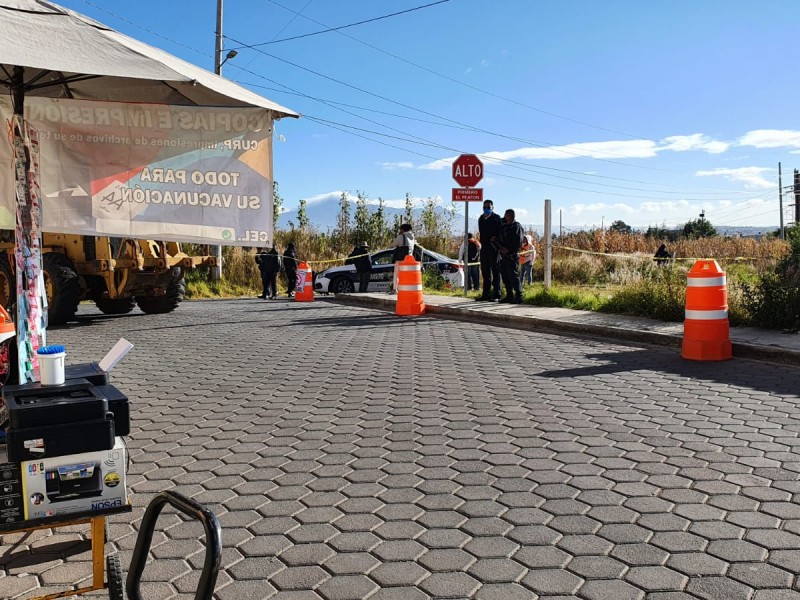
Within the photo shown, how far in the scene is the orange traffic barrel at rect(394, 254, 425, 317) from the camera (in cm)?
1435

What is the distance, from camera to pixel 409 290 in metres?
14.6

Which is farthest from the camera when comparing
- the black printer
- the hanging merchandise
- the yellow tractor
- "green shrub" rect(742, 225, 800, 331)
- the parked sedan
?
the parked sedan

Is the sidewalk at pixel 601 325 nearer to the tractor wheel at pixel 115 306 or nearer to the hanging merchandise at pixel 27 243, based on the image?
the tractor wheel at pixel 115 306

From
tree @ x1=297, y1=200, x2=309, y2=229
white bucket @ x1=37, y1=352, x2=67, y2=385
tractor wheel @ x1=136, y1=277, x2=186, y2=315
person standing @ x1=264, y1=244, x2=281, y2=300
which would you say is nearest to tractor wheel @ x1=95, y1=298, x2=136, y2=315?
tractor wheel @ x1=136, y1=277, x2=186, y2=315

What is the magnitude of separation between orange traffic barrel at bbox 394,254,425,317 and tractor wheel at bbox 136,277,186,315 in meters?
4.67

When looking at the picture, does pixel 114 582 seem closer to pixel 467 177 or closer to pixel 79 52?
pixel 79 52

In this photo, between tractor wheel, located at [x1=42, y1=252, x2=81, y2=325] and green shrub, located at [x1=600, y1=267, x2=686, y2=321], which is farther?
tractor wheel, located at [x1=42, y1=252, x2=81, y2=325]

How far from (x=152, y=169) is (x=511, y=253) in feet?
35.4

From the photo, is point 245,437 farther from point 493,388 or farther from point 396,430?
point 493,388

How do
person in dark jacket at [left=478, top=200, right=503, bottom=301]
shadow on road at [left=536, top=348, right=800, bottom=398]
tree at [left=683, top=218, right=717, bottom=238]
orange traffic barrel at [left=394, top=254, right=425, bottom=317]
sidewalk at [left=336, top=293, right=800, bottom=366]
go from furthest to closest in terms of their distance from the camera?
tree at [left=683, top=218, right=717, bottom=238], person in dark jacket at [left=478, top=200, right=503, bottom=301], orange traffic barrel at [left=394, top=254, right=425, bottom=317], sidewalk at [left=336, top=293, right=800, bottom=366], shadow on road at [left=536, top=348, right=800, bottom=398]

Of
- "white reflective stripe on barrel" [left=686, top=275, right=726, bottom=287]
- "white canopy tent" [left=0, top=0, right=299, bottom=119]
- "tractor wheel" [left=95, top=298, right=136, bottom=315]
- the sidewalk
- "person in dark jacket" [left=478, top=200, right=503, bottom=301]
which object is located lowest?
the sidewalk

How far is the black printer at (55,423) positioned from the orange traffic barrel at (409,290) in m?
11.2

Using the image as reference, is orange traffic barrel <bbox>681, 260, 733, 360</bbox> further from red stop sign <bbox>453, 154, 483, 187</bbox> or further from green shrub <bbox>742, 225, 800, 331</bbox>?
red stop sign <bbox>453, 154, 483, 187</bbox>

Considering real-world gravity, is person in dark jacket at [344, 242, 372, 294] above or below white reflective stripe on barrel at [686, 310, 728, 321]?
above
